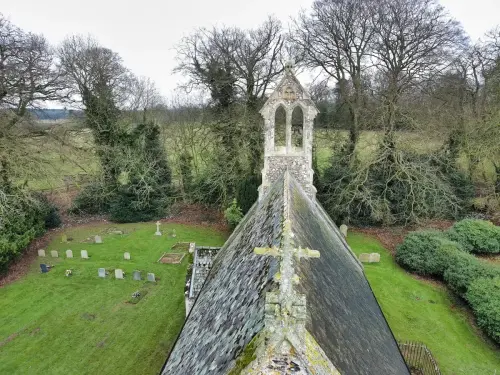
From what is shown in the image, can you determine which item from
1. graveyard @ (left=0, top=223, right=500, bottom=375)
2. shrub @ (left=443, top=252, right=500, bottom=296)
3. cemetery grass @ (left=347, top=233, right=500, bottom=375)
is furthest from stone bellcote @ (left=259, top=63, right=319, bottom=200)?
shrub @ (left=443, top=252, right=500, bottom=296)

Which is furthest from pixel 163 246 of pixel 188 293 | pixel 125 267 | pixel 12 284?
pixel 188 293

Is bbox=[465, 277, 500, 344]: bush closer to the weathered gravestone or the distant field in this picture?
the weathered gravestone

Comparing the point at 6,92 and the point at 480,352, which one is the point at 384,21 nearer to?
the point at 480,352

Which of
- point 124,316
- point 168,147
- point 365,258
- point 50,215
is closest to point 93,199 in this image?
point 50,215

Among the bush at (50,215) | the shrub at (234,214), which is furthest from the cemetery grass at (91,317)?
the shrub at (234,214)

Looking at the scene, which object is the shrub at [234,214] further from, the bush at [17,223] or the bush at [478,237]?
the bush at [478,237]
